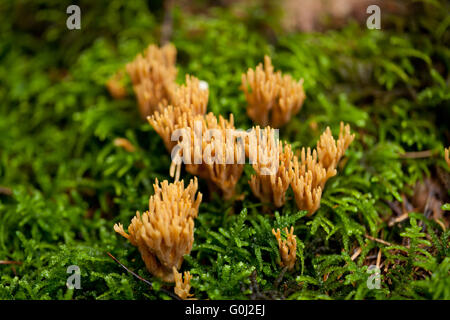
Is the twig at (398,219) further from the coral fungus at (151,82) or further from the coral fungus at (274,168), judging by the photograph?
the coral fungus at (151,82)

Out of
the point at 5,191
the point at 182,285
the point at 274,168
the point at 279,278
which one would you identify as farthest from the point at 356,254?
the point at 5,191

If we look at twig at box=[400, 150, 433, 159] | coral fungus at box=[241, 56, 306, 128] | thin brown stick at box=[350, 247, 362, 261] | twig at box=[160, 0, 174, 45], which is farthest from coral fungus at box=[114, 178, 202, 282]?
twig at box=[160, 0, 174, 45]

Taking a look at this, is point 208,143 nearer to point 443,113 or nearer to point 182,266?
point 182,266

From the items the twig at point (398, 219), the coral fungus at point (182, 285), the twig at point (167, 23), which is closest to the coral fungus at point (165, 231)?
the coral fungus at point (182, 285)

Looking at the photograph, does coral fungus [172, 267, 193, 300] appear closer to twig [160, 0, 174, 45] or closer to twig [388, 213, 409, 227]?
twig [388, 213, 409, 227]

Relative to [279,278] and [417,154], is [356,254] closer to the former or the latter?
[279,278]
